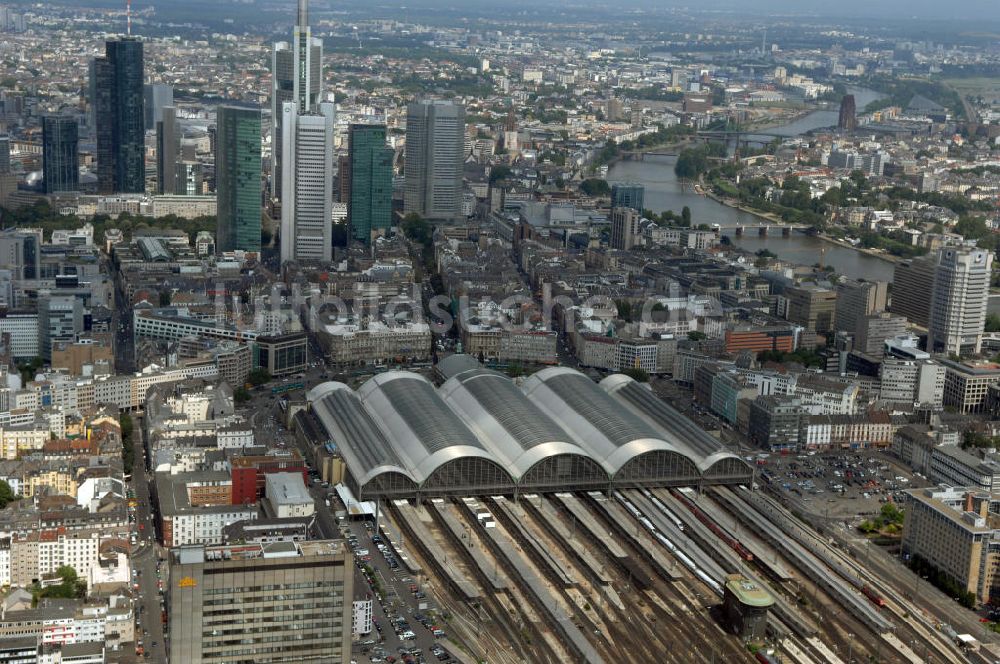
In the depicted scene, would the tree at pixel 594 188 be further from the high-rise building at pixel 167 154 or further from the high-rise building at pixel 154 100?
the high-rise building at pixel 154 100

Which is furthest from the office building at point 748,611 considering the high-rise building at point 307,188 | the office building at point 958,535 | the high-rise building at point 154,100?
the high-rise building at point 154,100

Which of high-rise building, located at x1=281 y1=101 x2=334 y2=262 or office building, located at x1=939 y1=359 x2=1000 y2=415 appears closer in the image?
office building, located at x1=939 y1=359 x2=1000 y2=415

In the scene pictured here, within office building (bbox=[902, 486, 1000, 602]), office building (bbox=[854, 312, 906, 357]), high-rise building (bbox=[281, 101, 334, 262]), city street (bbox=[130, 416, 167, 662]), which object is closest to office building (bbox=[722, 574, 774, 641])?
office building (bbox=[902, 486, 1000, 602])

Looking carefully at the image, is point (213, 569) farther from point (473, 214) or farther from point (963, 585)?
point (473, 214)

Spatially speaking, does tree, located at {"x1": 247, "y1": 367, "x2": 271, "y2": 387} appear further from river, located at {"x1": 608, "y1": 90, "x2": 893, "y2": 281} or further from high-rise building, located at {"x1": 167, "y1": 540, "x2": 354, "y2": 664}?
river, located at {"x1": 608, "y1": 90, "x2": 893, "y2": 281}

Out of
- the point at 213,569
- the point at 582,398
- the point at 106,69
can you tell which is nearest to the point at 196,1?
the point at 106,69

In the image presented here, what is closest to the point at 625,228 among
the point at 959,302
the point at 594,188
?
the point at 594,188

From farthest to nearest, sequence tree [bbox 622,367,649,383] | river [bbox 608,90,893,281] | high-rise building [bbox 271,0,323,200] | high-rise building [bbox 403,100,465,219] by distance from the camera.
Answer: high-rise building [bbox 403,100,465,219] → river [bbox 608,90,893,281] → high-rise building [bbox 271,0,323,200] → tree [bbox 622,367,649,383]
